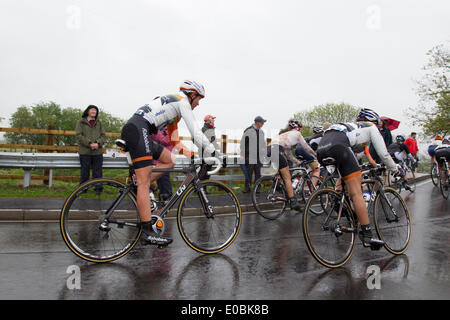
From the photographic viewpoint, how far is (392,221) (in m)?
5.40

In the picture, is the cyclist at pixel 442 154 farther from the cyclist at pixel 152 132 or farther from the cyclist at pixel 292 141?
the cyclist at pixel 152 132

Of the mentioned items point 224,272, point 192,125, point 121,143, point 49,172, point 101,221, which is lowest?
point 224,272

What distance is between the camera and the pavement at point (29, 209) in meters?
7.43

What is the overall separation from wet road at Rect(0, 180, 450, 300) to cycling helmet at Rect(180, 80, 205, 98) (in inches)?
77.4

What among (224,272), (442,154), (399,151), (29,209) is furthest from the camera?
(399,151)

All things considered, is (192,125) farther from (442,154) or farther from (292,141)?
(442,154)

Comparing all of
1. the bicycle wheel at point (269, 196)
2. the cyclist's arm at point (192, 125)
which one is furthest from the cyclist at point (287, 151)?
the cyclist's arm at point (192, 125)

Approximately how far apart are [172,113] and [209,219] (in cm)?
140

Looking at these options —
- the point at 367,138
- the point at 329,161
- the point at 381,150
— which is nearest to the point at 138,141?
the point at 329,161

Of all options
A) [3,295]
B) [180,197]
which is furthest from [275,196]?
[3,295]

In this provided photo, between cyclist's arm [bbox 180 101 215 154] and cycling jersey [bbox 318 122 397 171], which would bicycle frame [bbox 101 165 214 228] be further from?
cycling jersey [bbox 318 122 397 171]

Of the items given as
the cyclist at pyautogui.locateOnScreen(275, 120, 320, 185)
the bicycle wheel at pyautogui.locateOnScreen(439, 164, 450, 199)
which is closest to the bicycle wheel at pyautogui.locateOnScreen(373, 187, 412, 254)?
the cyclist at pyautogui.locateOnScreen(275, 120, 320, 185)

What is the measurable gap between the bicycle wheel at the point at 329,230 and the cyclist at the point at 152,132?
1350mm
